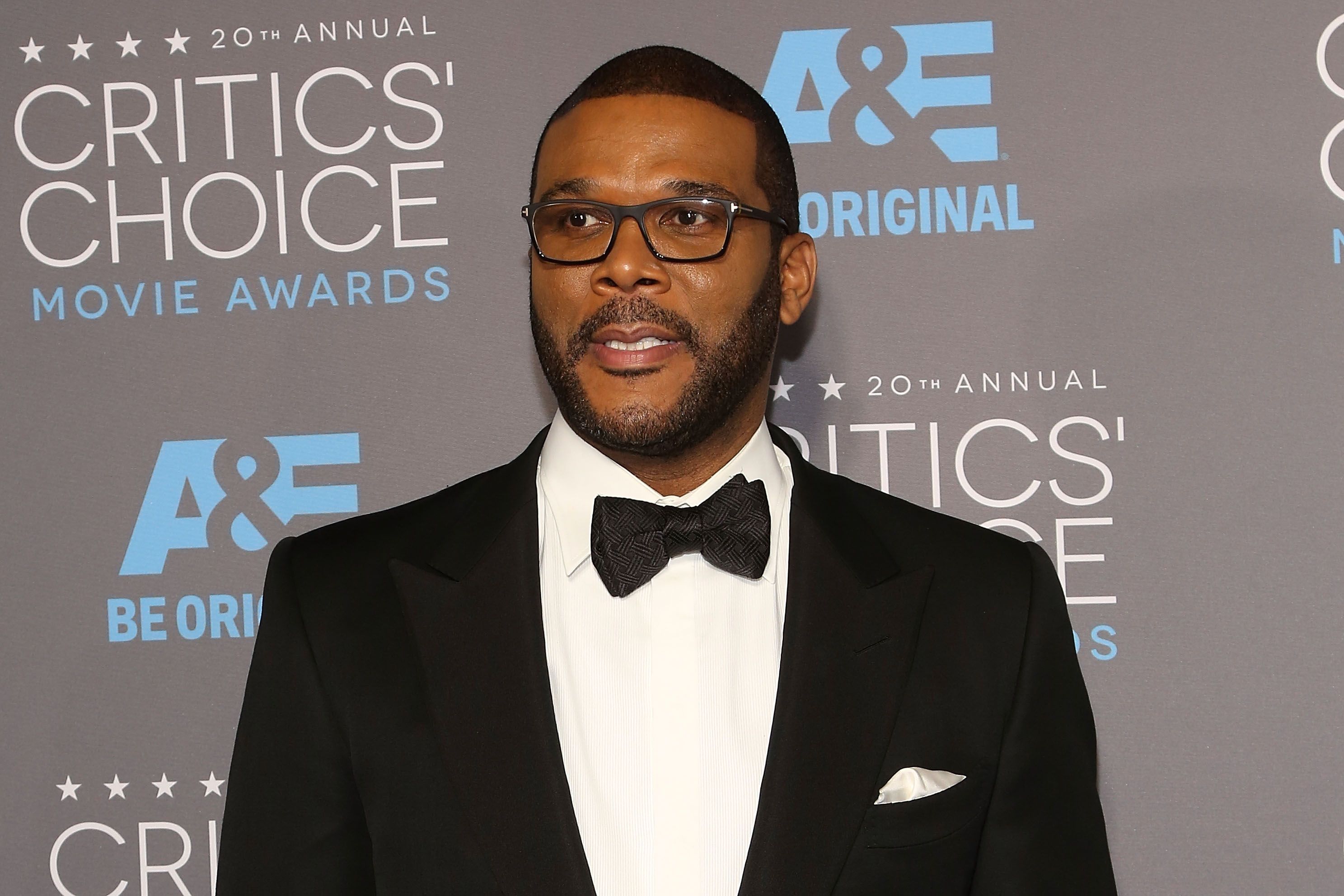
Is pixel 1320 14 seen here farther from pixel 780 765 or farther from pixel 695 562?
pixel 780 765

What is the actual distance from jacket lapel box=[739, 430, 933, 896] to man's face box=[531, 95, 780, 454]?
0.75ft

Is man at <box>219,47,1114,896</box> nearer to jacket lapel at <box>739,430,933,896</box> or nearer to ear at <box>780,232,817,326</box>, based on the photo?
→ jacket lapel at <box>739,430,933,896</box>

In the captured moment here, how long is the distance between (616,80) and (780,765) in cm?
95

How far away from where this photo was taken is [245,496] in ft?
7.48

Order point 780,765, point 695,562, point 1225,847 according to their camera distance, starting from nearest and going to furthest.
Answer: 1. point 780,765
2. point 695,562
3. point 1225,847

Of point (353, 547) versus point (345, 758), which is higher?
point (353, 547)

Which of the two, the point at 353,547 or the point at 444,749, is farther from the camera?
the point at 353,547

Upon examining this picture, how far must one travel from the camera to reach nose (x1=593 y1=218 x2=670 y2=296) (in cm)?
170

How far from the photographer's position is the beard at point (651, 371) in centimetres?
171

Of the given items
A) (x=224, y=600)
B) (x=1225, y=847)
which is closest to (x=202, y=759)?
(x=224, y=600)

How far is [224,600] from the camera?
227 cm

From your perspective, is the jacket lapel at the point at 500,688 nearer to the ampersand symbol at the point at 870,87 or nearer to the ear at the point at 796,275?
the ear at the point at 796,275

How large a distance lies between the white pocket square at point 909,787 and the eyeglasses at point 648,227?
0.71 metres

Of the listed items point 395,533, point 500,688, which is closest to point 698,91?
point 395,533
